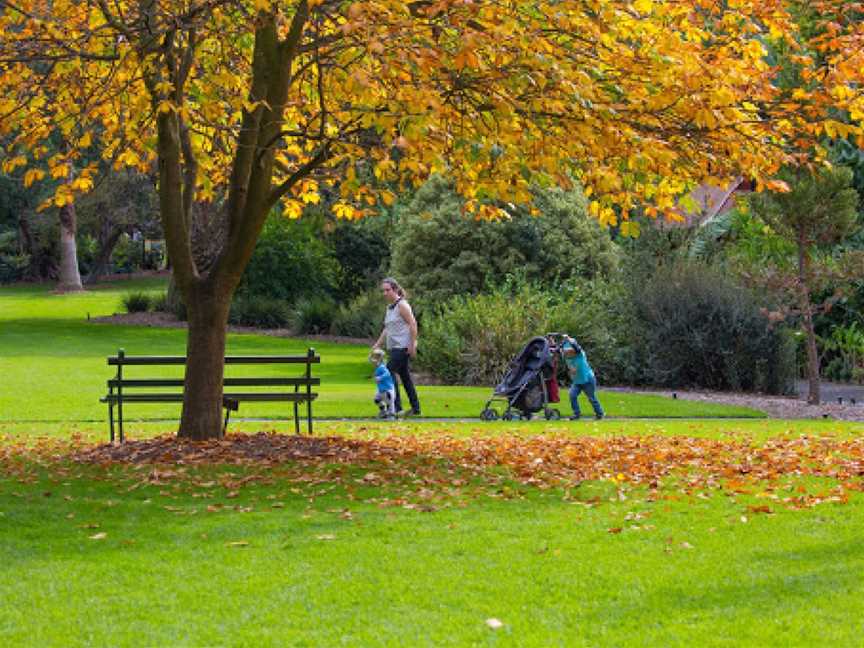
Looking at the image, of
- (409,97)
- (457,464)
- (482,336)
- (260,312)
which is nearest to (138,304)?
(260,312)

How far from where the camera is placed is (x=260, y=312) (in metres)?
42.9

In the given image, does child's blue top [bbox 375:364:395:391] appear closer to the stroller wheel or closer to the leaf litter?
the stroller wheel

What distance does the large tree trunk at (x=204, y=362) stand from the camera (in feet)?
41.5

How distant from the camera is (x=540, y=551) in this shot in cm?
797

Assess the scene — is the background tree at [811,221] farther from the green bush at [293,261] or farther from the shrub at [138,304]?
the shrub at [138,304]

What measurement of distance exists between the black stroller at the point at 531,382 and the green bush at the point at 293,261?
24033 millimetres

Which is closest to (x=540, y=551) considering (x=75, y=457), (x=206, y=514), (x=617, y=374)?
(x=206, y=514)

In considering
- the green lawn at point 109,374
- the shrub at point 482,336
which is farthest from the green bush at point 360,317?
the shrub at point 482,336

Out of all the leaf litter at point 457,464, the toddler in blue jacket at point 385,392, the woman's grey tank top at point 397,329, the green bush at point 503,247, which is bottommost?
the leaf litter at point 457,464

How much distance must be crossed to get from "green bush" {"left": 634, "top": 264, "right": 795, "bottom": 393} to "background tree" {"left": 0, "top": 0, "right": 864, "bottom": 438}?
951 cm

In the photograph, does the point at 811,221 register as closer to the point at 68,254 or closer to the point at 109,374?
the point at 109,374

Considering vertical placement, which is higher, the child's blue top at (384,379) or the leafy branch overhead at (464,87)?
the leafy branch overhead at (464,87)

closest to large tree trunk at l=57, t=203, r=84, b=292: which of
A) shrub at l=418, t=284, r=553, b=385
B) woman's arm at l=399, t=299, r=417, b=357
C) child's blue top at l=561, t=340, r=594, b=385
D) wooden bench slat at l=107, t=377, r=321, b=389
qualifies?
shrub at l=418, t=284, r=553, b=385

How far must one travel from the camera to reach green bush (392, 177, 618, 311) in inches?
1134
